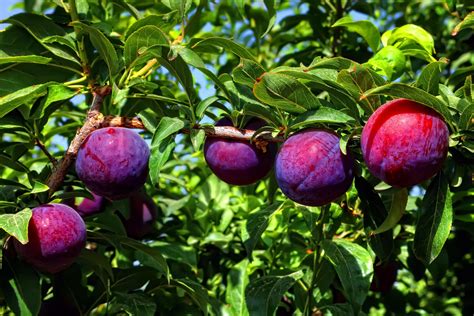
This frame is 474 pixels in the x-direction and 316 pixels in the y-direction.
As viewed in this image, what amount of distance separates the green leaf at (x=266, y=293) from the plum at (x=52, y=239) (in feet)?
1.41

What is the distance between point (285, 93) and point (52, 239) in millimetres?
549

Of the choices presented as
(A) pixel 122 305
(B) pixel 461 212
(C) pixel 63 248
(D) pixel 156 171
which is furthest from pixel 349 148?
(B) pixel 461 212

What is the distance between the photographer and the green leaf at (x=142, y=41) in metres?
1.41

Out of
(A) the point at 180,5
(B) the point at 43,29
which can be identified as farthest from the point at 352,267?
(B) the point at 43,29

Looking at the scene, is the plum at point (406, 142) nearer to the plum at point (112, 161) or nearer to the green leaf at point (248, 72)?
the green leaf at point (248, 72)

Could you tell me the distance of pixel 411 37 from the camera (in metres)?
1.60

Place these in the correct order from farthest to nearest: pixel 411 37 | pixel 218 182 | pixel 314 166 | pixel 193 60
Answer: pixel 218 182 → pixel 411 37 → pixel 193 60 → pixel 314 166

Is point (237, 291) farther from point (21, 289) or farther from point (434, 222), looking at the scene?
point (434, 222)

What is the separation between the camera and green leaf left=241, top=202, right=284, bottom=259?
1618 mm

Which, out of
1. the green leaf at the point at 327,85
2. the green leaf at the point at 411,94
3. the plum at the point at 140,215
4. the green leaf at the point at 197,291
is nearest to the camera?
the green leaf at the point at 411,94

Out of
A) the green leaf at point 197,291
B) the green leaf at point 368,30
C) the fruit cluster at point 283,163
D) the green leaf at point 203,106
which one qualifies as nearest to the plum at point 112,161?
the fruit cluster at point 283,163

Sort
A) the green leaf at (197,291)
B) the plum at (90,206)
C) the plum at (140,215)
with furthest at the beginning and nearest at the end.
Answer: the plum at (140,215), the plum at (90,206), the green leaf at (197,291)

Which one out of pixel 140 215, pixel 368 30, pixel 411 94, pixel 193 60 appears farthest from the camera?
pixel 140 215

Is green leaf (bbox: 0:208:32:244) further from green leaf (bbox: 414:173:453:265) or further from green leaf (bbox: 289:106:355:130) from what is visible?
green leaf (bbox: 414:173:453:265)
